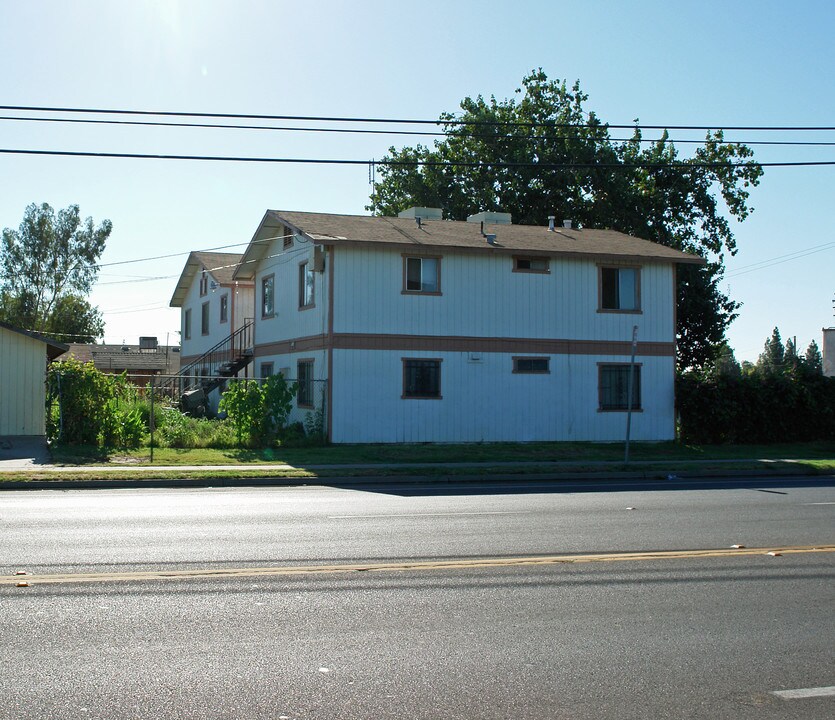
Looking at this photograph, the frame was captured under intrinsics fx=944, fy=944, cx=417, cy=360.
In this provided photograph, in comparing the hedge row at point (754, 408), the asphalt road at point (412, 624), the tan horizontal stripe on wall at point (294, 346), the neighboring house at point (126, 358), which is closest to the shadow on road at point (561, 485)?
the asphalt road at point (412, 624)

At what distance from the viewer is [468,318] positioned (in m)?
27.3

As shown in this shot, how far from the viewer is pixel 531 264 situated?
92.7 feet

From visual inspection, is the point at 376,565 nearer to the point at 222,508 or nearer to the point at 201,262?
the point at 222,508

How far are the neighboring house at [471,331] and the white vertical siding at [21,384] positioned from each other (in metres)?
7.33

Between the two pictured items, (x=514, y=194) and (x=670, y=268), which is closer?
(x=670, y=268)

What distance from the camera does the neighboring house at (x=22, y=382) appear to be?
83.6 feet

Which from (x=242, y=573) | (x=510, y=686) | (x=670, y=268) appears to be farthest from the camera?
(x=670, y=268)

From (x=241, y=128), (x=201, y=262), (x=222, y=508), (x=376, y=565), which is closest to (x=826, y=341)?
(x=201, y=262)

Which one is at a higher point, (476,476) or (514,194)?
(514,194)

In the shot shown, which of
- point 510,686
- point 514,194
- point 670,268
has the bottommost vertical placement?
point 510,686

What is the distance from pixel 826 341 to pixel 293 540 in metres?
40.5

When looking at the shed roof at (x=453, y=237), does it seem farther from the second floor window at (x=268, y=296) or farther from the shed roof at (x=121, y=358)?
the shed roof at (x=121, y=358)

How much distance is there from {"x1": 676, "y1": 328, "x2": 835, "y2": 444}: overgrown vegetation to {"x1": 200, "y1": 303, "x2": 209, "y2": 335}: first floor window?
22.0 meters

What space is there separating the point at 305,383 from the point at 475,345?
17.2 ft
